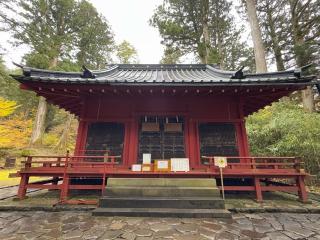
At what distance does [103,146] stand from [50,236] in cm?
373

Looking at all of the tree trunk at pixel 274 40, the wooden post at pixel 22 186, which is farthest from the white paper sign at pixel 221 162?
the tree trunk at pixel 274 40

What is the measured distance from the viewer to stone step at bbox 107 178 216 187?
568 cm

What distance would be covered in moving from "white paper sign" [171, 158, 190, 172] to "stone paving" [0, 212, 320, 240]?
1.61 metres

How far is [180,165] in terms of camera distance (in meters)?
6.07

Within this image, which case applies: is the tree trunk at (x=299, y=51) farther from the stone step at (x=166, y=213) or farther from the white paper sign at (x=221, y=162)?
the stone step at (x=166, y=213)

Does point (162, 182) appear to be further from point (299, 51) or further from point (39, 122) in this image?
point (39, 122)

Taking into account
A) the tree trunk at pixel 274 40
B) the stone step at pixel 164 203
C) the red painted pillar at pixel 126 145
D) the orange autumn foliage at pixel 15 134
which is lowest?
the stone step at pixel 164 203

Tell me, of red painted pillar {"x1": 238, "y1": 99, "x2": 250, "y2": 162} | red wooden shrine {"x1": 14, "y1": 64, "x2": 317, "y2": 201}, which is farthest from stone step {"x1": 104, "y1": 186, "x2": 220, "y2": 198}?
red painted pillar {"x1": 238, "y1": 99, "x2": 250, "y2": 162}

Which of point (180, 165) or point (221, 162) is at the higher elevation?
point (221, 162)

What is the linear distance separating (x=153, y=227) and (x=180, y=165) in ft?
7.30

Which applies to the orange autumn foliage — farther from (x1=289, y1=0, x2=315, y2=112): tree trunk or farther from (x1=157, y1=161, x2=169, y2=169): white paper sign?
(x1=289, y1=0, x2=315, y2=112): tree trunk

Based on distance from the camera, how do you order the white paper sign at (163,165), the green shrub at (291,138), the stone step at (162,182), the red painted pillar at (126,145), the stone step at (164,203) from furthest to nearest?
the green shrub at (291,138) → the red painted pillar at (126,145) → the white paper sign at (163,165) → the stone step at (162,182) → the stone step at (164,203)

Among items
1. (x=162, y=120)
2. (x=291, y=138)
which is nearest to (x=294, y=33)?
(x=291, y=138)

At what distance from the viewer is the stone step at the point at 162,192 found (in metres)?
5.44
